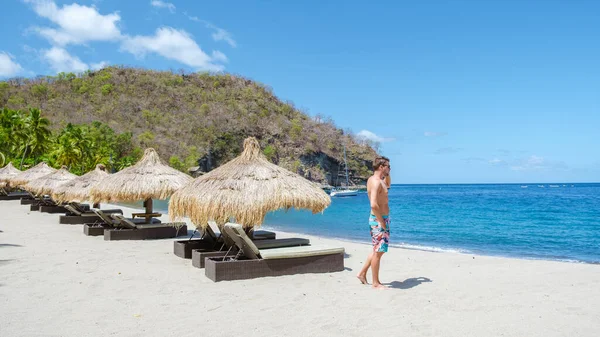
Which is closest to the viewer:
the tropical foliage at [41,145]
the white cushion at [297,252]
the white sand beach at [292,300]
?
the white sand beach at [292,300]

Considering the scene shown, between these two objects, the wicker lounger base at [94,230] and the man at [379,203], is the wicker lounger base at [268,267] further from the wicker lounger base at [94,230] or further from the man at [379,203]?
the wicker lounger base at [94,230]

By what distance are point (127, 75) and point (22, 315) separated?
8838 centimetres

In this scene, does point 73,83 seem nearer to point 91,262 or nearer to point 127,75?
point 127,75

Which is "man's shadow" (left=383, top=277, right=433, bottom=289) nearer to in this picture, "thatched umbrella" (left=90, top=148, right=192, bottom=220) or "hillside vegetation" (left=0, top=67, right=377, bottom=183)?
"thatched umbrella" (left=90, top=148, right=192, bottom=220)

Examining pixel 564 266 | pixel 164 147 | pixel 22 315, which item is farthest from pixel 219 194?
pixel 164 147

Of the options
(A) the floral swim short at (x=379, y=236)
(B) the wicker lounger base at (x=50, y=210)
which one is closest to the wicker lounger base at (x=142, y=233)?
(A) the floral swim short at (x=379, y=236)

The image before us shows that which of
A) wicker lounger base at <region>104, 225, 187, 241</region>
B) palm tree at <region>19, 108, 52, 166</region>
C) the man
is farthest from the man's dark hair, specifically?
palm tree at <region>19, 108, 52, 166</region>

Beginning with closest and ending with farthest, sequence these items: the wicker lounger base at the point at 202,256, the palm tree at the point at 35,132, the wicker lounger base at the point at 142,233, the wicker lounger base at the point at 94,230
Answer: the wicker lounger base at the point at 202,256 < the wicker lounger base at the point at 142,233 < the wicker lounger base at the point at 94,230 < the palm tree at the point at 35,132

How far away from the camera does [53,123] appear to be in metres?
61.4

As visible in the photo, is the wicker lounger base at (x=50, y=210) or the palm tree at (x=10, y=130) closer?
the wicker lounger base at (x=50, y=210)

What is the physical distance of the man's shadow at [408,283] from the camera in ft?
21.9

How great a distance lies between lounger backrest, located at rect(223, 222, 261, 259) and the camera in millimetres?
6719

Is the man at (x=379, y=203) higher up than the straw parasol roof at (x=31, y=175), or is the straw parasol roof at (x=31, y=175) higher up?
the straw parasol roof at (x=31, y=175)

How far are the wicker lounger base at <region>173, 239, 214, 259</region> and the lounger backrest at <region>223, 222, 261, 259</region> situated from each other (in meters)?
2.04
